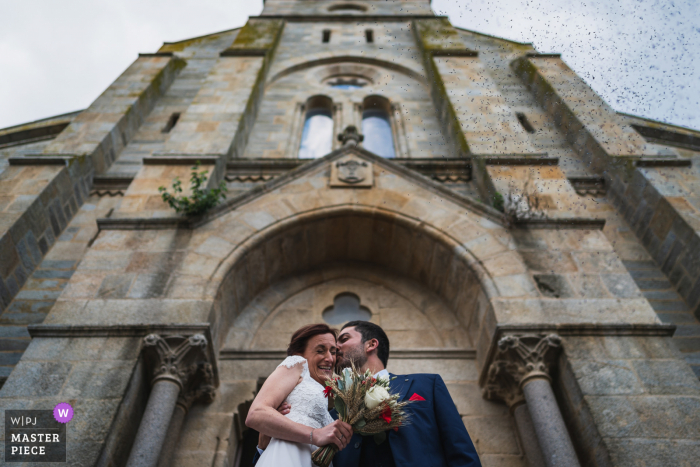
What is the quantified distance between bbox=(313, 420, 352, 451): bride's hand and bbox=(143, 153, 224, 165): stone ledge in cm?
586

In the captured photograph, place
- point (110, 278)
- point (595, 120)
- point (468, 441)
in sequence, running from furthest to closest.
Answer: point (595, 120)
point (110, 278)
point (468, 441)

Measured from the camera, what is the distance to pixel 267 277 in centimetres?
706

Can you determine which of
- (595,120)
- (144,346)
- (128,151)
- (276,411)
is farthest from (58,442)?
(595,120)

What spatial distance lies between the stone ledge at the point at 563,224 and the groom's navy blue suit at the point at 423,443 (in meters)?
3.64

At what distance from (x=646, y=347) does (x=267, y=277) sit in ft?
15.2

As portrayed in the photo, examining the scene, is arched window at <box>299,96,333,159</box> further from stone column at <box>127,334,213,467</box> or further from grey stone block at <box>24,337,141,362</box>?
grey stone block at <box>24,337,141,362</box>

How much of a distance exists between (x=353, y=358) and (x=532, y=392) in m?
2.16

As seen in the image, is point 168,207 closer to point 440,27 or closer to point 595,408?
point 595,408

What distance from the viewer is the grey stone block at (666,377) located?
4500 millimetres

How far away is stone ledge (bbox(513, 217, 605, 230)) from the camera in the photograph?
642 cm

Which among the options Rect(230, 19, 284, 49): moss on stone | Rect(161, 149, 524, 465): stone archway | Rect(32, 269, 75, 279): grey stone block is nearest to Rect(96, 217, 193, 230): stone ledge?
Rect(161, 149, 524, 465): stone archway

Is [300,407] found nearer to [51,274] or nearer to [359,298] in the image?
[359,298]

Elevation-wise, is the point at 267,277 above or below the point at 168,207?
below

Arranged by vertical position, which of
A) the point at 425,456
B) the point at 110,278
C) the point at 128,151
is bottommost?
the point at 425,456
